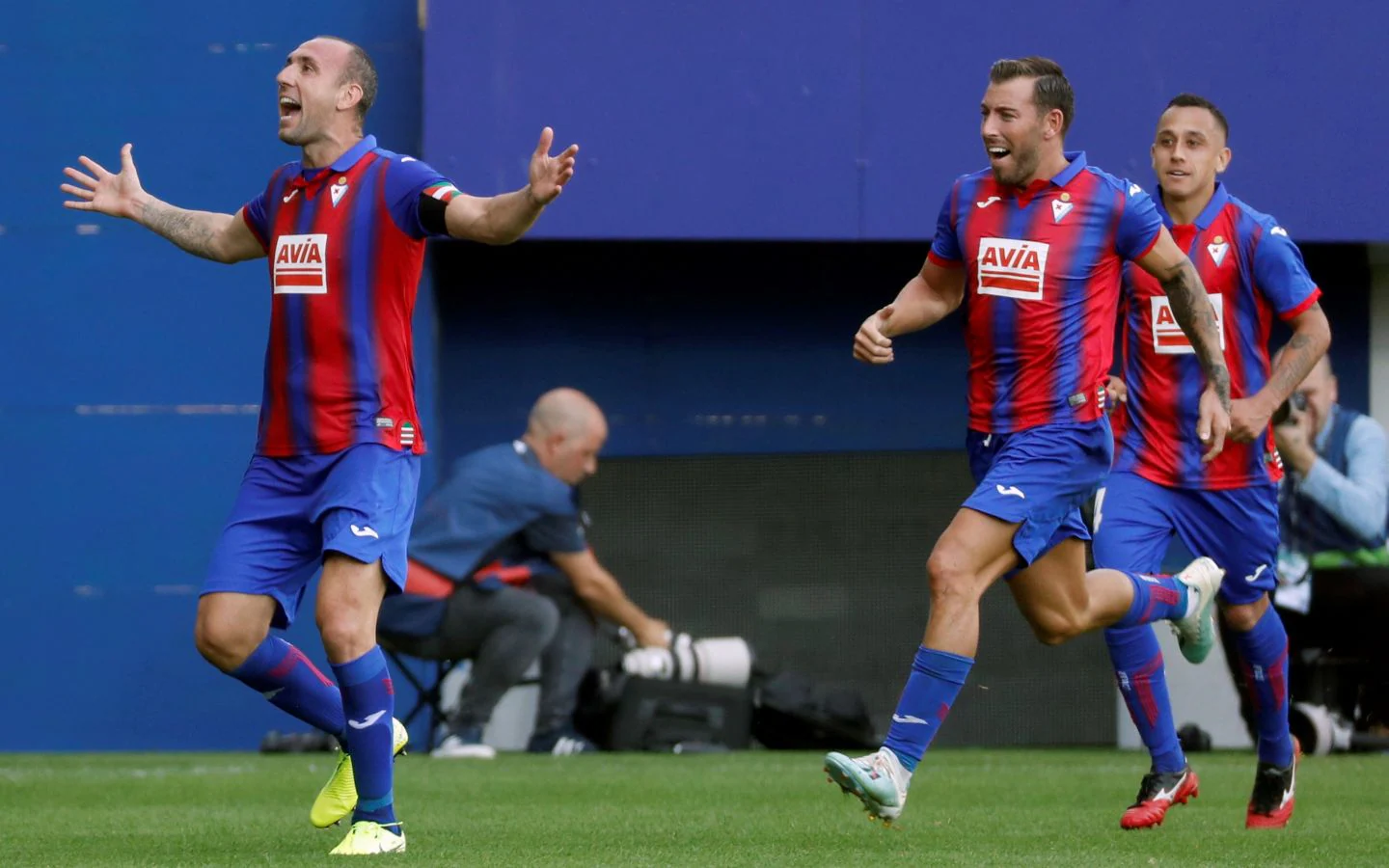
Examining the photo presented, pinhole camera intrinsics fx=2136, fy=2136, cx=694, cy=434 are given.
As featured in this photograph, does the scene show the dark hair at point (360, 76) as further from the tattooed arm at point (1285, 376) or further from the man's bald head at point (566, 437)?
the man's bald head at point (566, 437)

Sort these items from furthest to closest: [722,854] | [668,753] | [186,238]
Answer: [668,753], [186,238], [722,854]

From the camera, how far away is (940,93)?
11.8m

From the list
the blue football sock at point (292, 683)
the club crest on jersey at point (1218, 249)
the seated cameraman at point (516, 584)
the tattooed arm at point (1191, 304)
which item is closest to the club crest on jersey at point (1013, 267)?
the tattooed arm at point (1191, 304)

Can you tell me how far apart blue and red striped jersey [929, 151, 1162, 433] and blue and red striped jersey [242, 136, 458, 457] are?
1704 millimetres

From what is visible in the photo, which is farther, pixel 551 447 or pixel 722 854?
pixel 551 447

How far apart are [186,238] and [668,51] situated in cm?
561

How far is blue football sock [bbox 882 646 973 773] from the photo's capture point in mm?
5906

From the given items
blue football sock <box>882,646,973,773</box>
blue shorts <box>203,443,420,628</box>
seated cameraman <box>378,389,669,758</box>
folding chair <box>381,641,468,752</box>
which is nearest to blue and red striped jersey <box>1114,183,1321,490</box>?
blue football sock <box>882,646,973,773</box>

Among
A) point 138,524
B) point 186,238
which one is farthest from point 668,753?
point 186,238

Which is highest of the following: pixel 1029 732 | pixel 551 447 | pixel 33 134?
pixel 33 134

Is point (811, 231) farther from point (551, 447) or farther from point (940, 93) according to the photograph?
point (551, 447)

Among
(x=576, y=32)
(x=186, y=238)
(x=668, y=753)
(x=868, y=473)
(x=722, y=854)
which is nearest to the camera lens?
(x=722, y=854)

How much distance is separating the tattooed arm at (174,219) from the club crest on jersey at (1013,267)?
2.17 metres

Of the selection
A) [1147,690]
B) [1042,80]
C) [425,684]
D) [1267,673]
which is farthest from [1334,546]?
[1042,80]
